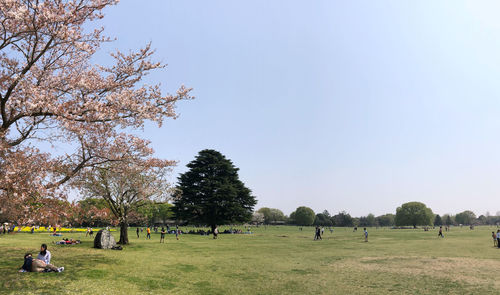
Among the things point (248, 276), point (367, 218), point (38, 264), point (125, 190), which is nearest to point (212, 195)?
point (125, 190)

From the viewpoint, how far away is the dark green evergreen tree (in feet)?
199

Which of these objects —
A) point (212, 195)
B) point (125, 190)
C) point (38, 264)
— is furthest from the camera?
point (212, 195)

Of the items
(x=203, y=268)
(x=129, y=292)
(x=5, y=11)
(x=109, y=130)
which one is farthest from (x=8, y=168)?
(x=203, y=268)

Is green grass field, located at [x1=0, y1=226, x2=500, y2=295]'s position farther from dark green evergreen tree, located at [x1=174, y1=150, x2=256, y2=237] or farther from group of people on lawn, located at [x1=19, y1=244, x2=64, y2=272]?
dark green evergreen tree, located at [x1=174, y1=150, x2=256, y2=237]

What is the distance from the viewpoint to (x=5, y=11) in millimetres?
10852

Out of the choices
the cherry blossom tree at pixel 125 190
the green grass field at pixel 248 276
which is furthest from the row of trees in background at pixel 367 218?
the green grass field at pixel 248 276

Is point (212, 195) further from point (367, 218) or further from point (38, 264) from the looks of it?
point (367, 218)

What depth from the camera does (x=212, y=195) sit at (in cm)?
6066

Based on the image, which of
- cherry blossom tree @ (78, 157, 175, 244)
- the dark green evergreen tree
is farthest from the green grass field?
the dark green evergreen tree

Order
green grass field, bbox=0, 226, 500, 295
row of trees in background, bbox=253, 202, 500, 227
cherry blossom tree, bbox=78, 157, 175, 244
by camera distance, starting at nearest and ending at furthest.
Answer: green grass field, bbox=0, 226, 500, 295, cherry blossom tree, bbox=78, 157, 175, 244, row of trees in background, bbox=253, 202, 500, 227

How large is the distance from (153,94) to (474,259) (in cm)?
2413

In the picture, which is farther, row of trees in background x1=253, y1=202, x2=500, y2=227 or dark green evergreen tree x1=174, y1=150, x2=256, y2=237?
row of trees in background x1=253, y1=202, x2=500, y2=227

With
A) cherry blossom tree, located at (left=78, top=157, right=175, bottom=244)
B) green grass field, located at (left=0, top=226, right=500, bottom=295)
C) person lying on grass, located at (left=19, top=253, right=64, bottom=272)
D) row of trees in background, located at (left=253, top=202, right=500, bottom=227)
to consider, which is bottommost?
row of trees in background, located at (left=253, top=202, right=500, bottom=227)

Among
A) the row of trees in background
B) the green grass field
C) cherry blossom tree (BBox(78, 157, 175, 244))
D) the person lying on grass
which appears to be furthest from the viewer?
the row of trees in background
